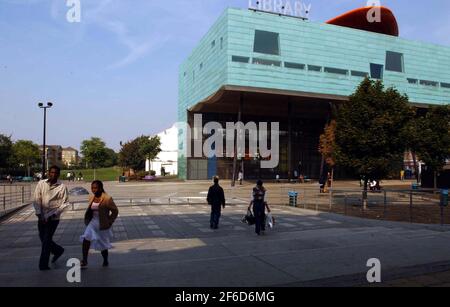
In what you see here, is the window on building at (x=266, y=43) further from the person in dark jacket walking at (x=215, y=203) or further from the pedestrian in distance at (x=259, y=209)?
the pedestrian in distance at (x=259, y=209)

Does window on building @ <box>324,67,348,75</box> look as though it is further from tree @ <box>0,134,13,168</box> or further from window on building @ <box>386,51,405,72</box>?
tree @ <box>0,134,13,168</box>

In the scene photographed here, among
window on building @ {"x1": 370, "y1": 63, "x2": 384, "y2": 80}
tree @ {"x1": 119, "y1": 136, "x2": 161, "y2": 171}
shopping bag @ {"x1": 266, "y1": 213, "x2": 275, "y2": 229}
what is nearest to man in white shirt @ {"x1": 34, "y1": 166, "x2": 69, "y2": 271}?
shopping bag @ {"x1": 266, "y1": 213, "x2": 275, "y2": 229}

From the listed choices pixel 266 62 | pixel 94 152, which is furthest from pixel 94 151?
pixel 266 62

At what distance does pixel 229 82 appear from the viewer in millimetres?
45281

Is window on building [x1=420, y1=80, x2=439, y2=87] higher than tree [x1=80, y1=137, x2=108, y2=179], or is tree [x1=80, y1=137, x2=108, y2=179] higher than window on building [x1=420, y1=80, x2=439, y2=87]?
window on building [x1=420, y1=80, x2=439, y2=87]

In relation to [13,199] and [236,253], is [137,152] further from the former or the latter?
[236,253]

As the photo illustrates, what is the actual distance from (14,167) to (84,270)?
267ft

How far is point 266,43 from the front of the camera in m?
48.6

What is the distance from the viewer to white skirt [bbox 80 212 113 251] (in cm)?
701

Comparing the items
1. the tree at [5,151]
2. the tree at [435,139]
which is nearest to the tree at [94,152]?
the tree at [5,151]

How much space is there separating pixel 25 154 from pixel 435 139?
72.3 metres

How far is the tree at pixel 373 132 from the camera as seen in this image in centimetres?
1852

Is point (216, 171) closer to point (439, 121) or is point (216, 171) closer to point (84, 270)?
point (439, 121)

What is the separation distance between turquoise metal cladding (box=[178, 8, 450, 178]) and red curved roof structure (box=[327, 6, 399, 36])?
25.5 feet
